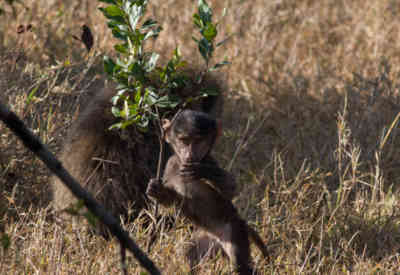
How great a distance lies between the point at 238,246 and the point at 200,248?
12.0 inches

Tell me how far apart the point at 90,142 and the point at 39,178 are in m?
0.68

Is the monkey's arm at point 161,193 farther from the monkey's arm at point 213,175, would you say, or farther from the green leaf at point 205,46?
the green leaf at point 205,46

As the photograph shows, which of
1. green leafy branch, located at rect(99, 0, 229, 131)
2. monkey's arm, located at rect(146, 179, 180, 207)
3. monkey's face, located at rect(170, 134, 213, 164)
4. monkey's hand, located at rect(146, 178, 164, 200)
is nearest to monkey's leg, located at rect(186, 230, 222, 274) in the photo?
monkey's arm, located at rect(146, 179, 180, 207)

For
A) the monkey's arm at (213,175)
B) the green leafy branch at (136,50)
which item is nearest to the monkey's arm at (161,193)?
the monkey's arm at (213,175)

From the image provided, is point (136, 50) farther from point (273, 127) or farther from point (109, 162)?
point (273, 127)

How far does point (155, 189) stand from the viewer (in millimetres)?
3578

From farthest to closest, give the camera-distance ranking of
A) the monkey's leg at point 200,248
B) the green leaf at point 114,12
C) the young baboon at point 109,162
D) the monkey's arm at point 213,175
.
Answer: the young baboon at point 109,162 → the monkey's leg at point 200,248 → the monkey's arm at point 213,175 → the green leaf at point 114,12

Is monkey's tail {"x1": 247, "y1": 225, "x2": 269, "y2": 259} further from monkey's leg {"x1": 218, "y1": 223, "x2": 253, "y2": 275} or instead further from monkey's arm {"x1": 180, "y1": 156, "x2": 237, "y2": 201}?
monkey's arm {"x1": 180, "y1": 156, "x2": 237, "y2": 201}

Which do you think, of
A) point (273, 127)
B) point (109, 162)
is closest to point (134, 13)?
point (109, 162)

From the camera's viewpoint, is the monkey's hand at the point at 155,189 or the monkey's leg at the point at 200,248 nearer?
the monkey's hand at the point at 155,189

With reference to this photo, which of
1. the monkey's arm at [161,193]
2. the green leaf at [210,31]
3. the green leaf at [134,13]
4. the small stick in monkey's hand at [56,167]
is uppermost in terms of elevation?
the green leaf at [134,13]

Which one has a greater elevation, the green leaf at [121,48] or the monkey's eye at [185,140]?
the green leaf at [121,48]

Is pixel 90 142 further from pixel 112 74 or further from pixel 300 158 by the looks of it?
pixel 300 158

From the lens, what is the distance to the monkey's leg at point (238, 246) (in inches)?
149
